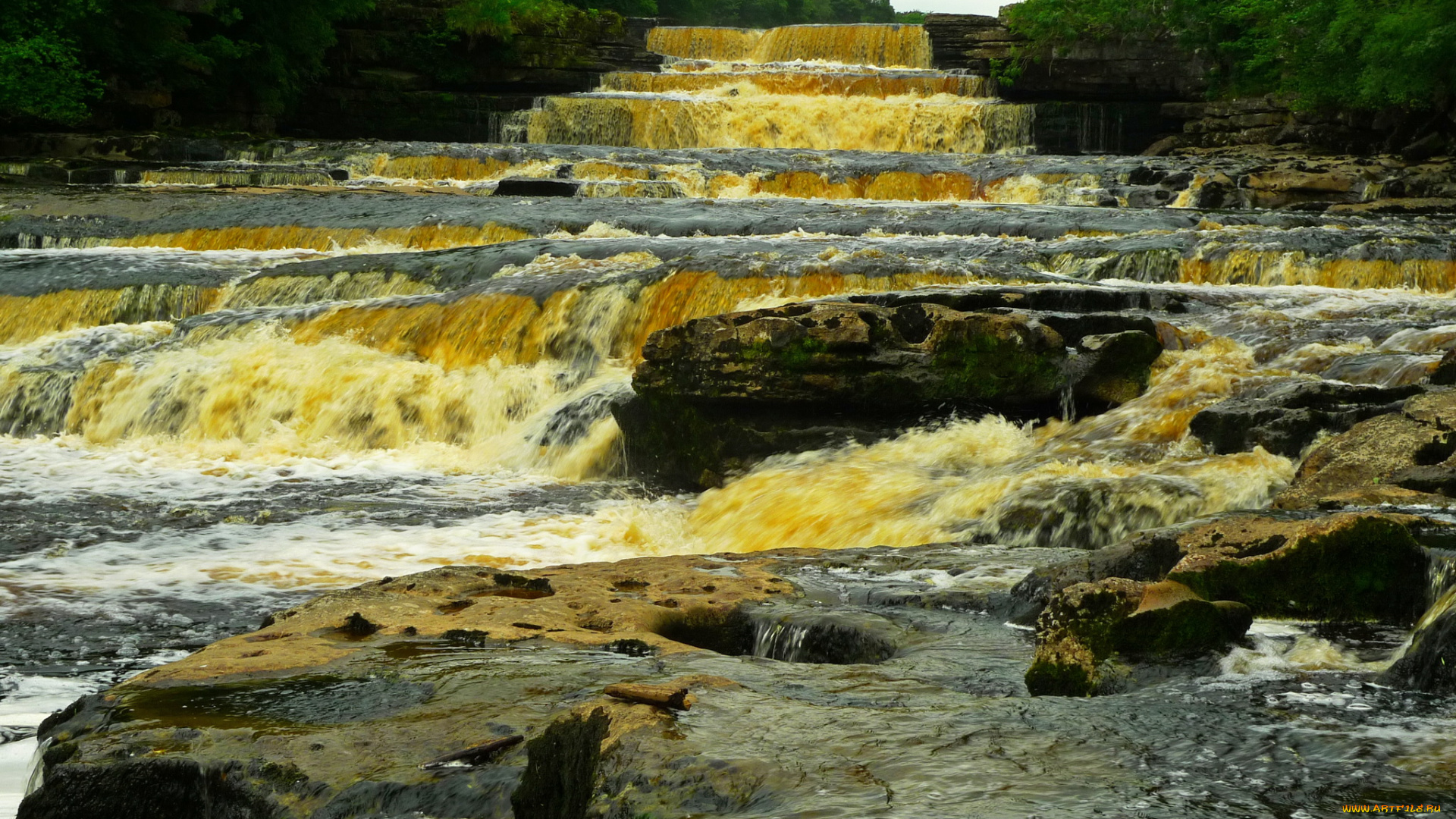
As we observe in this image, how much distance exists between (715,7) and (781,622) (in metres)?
54.7

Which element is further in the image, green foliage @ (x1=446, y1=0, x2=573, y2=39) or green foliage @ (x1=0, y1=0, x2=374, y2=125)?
green foliage @ (x1=446, y1=0, x2=573, y2=39)

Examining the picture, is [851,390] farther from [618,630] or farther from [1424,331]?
[618,630]

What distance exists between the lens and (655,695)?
3014 mm

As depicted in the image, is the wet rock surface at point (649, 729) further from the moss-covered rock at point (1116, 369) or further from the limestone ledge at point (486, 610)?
the moss-covered rock at point (1116, 369)

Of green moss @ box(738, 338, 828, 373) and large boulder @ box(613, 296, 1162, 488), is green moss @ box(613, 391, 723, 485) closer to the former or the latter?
large boulder @ box(613, 296, 1162, 488)

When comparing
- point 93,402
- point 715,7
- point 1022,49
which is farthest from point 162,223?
point 715,7

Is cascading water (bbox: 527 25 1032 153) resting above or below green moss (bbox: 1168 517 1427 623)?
above

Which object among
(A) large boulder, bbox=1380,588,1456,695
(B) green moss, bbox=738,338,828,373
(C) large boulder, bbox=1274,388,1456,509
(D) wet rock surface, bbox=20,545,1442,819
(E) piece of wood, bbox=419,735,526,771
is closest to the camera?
(D) wet rock surface, bbox=20,545,1442,819

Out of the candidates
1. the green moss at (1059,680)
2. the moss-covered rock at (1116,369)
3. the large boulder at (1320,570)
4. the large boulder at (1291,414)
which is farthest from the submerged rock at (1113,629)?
the moss-covered rock at (1116,369)

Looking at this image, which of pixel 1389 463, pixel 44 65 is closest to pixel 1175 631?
pixel 1389 463

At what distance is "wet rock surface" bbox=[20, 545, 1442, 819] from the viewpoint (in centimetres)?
255

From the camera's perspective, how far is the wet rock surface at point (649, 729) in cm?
255

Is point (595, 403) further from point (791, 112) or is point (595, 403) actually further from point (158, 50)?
point (158, 50)

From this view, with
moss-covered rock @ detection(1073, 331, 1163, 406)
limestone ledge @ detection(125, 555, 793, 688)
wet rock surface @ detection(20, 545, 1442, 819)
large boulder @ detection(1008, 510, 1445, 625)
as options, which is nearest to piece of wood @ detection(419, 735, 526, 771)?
wet rock surface @ detection(20, 545, 1442, 819)
